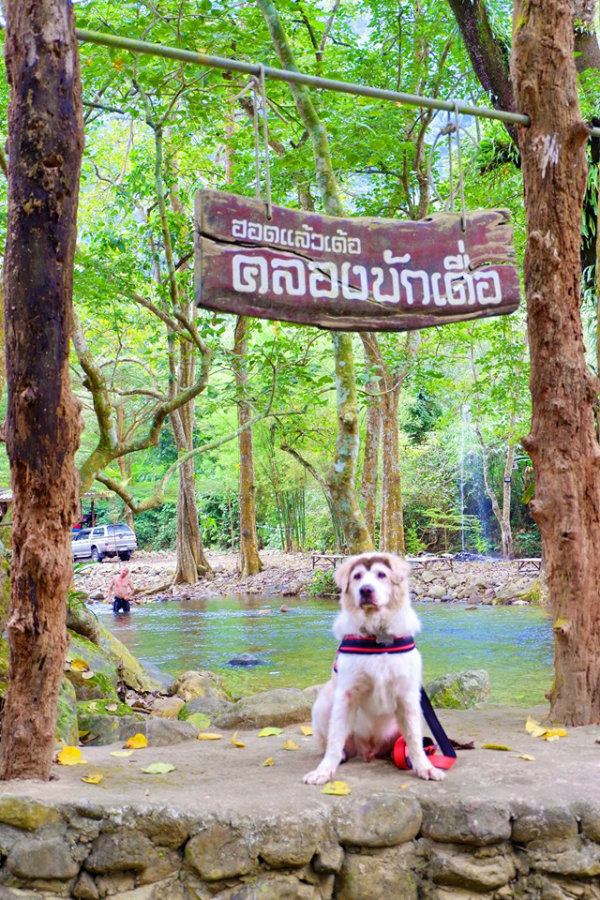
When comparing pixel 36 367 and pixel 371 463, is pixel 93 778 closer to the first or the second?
pixel 36 367

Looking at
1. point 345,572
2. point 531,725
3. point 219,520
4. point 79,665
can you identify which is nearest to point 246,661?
point 79,665

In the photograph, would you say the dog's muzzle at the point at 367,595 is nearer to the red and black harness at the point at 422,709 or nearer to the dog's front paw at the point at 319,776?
the red and black harness at the point at 422,709

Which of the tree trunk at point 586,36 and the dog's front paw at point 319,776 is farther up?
the tree trunk at point 586,36

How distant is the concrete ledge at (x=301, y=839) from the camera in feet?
10.0

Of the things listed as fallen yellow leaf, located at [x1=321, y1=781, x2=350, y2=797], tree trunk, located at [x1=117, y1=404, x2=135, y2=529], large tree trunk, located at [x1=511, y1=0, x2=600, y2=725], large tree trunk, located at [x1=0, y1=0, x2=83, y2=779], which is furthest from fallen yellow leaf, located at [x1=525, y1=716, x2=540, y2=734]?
tree trunk, located at [x1=117, y1=404, x2=135, y2=529]

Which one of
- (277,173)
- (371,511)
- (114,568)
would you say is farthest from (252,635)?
(114,568)

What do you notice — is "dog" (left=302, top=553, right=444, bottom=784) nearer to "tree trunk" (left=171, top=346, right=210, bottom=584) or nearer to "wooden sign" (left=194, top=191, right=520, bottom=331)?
"wooden sign" (left=194, top=191, right=520, bottom=331)

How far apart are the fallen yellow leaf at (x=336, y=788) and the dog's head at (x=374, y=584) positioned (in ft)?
2.36

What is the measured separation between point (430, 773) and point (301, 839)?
719 millimetres

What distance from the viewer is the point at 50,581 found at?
3.48 meters

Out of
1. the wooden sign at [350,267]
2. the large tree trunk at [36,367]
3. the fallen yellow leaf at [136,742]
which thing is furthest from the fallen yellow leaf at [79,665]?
the wooden sign at [350,267]

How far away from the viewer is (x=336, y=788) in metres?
3.33

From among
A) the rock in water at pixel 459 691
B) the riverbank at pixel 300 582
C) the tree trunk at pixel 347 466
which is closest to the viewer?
the rock in water at pixel 459 691

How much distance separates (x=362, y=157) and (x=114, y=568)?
19066mm
